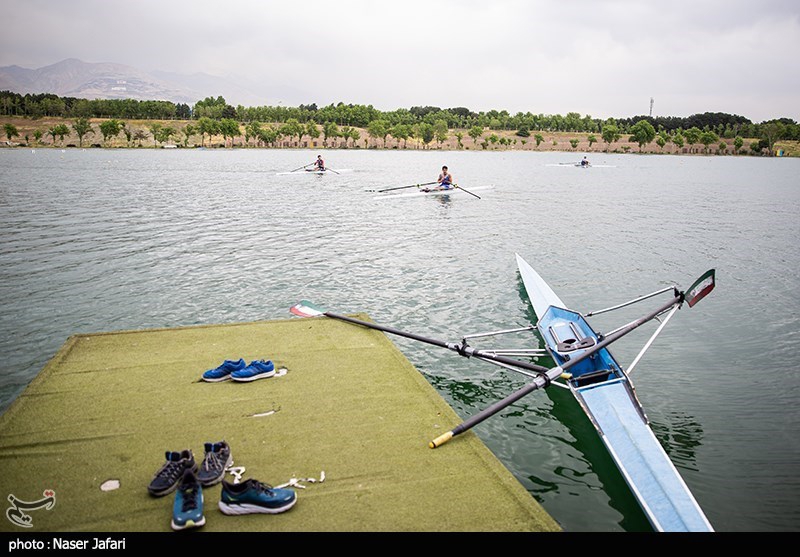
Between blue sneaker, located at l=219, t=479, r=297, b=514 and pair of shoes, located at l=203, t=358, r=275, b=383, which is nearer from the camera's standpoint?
blue sneaker, located at l=219, t=479, r=297, b=514

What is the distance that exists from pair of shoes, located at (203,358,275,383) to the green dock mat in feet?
0.34

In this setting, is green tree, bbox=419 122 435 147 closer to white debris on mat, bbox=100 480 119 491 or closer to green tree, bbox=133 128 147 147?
green tree, bbox=133 128 147 147

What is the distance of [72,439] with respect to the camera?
557 cm

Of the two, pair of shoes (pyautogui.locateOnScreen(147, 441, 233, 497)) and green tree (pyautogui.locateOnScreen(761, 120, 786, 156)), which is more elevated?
green tree (pyautogui.locateOnScreen(761, 120, 786, 156))

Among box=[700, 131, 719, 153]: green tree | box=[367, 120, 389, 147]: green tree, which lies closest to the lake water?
box=[367, 120, 389, 147]: green tree

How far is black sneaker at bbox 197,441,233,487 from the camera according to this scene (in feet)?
15.7

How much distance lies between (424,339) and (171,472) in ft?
13.5

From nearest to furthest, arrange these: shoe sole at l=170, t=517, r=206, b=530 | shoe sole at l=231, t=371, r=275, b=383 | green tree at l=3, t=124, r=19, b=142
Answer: shoe sole at l=170, t=517, r=206, b=530
shoe sole at l=231, t=371, r=275, b=383
green tree at l=3, t=124, r=19, b=142

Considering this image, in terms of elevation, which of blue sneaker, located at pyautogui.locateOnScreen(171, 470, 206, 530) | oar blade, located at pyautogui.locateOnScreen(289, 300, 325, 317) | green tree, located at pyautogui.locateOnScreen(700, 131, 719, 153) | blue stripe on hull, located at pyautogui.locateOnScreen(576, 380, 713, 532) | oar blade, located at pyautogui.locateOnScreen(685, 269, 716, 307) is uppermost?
green tree, located at pyautogui.locateOnScreen(700, 131, 719, 153)

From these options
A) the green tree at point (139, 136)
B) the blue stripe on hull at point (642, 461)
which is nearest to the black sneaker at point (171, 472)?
the blue stripe on hull at point (642, 461)

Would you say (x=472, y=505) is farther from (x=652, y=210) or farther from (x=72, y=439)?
(x=652, y=210)

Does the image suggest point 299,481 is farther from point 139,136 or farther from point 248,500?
point 139,136
